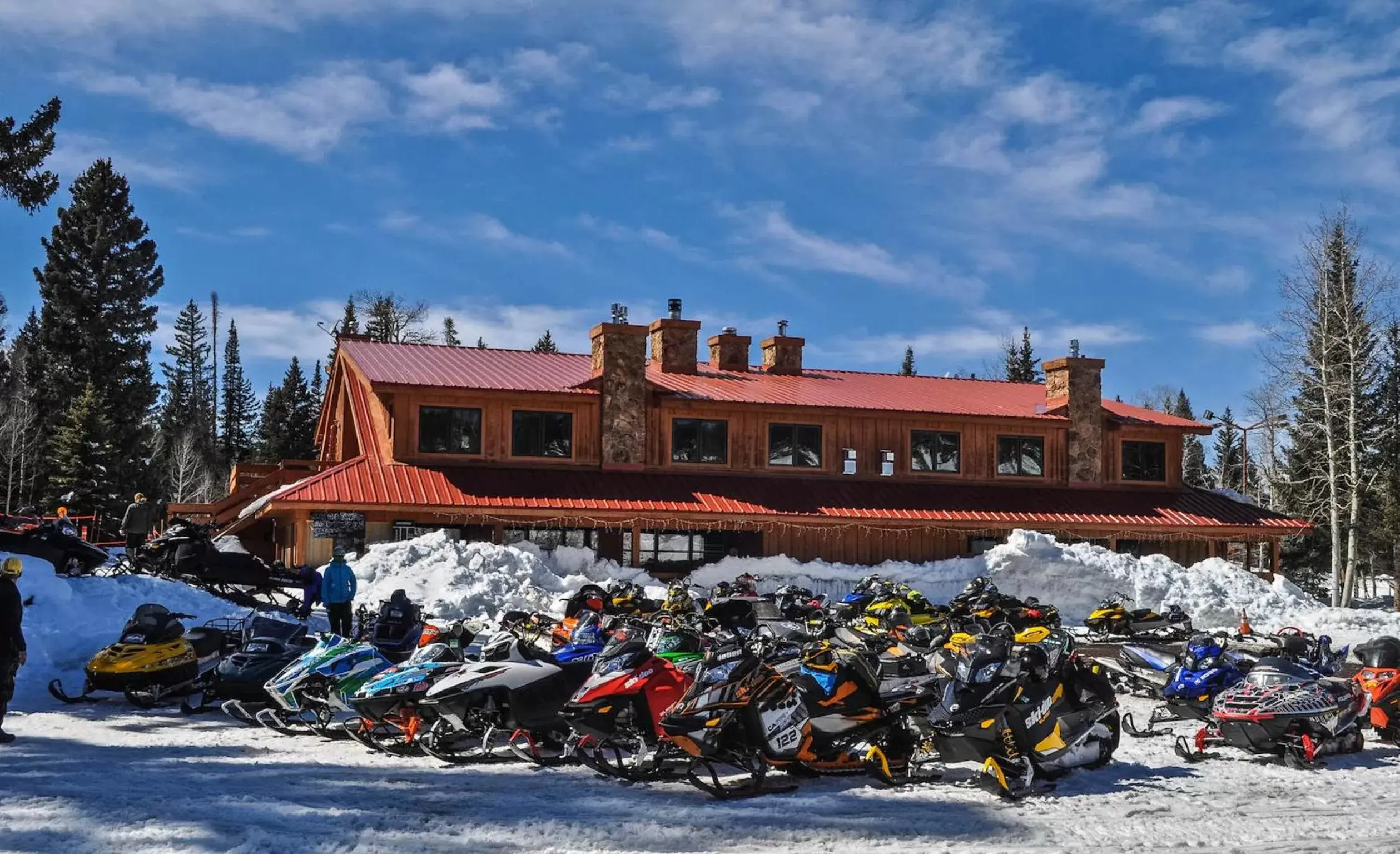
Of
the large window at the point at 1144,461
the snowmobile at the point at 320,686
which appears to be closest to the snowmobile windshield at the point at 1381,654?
the snowmobile at the point at 320,686

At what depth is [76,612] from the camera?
631 inches

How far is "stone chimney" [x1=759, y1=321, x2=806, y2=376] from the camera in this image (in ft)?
115

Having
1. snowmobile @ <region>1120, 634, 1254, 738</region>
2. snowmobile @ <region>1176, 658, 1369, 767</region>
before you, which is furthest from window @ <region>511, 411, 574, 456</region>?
snowmobile @ <region>1176, 658, 1369, 767</region>

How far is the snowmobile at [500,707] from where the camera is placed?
1057cm

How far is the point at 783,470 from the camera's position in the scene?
30594 mm

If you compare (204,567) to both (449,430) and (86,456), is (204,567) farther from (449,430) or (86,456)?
(86,456)

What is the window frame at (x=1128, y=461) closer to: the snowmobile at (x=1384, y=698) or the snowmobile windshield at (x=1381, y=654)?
Result: the snowmobile windshield at (x=1381, y=654)

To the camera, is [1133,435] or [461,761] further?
[1133,435]

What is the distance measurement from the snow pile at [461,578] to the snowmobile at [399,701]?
411 inches

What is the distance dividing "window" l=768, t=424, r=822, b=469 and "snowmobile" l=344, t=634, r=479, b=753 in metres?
19.7

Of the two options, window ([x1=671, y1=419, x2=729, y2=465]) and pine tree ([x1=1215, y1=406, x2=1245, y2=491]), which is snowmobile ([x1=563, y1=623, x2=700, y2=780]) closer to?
window ([x1=671, y1=419, x2=729, y2=465])

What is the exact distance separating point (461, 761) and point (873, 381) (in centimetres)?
2617

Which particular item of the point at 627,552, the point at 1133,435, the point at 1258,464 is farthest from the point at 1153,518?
the point at 1258,464

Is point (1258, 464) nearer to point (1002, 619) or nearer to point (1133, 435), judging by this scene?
point (1133, 435)
